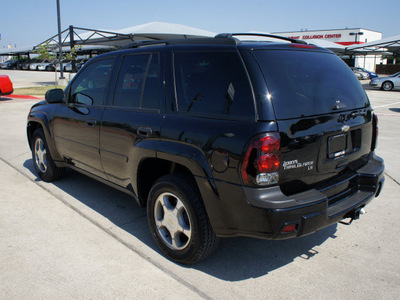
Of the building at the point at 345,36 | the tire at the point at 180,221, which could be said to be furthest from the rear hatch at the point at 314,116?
the building at the point at 345,36

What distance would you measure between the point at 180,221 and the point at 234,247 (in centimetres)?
72

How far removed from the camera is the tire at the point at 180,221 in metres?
2.86

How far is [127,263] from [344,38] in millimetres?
69466

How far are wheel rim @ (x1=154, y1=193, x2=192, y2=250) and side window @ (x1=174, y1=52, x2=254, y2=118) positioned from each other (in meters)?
0.79

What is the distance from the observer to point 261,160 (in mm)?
2480

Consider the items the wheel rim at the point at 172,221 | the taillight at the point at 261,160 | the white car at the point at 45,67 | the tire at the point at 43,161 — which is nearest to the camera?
the taillight at the point at 261,160

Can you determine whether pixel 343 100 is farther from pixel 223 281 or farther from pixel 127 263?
pixel 127 263

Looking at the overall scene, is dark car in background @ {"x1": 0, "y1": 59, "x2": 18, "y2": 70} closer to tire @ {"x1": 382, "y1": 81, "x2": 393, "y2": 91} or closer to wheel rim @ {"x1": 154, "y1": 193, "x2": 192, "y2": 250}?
tire @ {"x1": 382, "y1": 81, "x2": 393, "y2": 91}

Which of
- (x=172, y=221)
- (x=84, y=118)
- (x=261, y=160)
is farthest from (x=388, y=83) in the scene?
(x=261, y=160)

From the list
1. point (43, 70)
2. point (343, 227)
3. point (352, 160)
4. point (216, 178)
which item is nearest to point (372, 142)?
point (352, 160)

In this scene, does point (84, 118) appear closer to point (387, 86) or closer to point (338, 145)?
point (338, 145)

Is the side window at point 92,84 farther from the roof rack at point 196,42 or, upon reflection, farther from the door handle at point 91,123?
the roof rack at point 196,42

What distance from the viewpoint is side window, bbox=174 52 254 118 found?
8.61 feet

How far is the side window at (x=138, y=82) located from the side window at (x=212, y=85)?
291 mm
